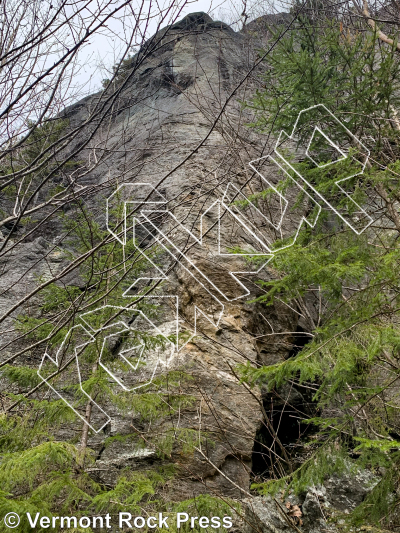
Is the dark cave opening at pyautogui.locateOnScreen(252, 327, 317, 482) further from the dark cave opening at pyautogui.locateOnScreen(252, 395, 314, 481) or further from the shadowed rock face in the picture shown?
the shadowed rock face

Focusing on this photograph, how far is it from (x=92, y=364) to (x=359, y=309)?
8.89ft

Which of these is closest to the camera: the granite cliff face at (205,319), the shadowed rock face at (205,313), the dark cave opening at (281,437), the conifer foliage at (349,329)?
the conifer foliage at (349,329)

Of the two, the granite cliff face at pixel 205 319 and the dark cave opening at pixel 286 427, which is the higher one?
the granite cliff face at pixel 205 319

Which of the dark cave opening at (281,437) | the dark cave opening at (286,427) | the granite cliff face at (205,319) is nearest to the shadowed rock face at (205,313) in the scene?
the granite cliff face at (205,319)

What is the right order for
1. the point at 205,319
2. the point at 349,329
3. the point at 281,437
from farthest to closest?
the point at 281,437 < the point at 205,319 < the point at 349,329

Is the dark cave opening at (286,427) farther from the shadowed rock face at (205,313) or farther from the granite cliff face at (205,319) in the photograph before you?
the shadowed rock face at (205,313)

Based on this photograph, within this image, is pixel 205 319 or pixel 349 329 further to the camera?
pixel 205 319

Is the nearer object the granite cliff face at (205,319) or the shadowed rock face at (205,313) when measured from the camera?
the granite cliff face at (205,319)

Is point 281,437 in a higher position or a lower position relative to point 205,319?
lower

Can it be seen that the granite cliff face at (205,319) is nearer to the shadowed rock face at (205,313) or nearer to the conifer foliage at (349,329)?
the shadowed rock face at (205,313)

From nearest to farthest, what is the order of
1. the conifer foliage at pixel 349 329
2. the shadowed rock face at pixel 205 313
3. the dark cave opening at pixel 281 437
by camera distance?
the conifer foliage at pixel 349 329
the shadowed rock face at pixel 205 313
the dark cave opening at pixel 281 437

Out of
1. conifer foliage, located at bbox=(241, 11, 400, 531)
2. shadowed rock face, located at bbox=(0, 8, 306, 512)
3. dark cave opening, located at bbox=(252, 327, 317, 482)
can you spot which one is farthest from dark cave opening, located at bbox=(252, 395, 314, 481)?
conifer foliage, located at bbox=(241, 11, 400, 531)

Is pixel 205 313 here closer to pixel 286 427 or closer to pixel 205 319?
pixel 205 319

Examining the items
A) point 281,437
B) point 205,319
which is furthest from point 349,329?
point 281,437
